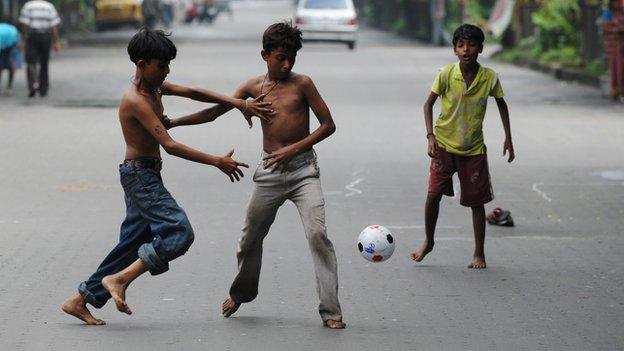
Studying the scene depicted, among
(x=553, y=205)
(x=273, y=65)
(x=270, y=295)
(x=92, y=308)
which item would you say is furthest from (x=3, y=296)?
(x=553, y=205)

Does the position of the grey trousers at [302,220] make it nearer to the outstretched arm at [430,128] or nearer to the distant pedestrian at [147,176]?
the distant pedestrian at [147,176]

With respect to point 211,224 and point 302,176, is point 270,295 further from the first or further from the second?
point 211,224

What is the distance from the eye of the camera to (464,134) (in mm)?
9492

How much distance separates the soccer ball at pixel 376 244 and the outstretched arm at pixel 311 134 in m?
0.85

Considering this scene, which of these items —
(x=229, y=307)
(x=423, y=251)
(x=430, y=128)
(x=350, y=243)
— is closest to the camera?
(x=229, y=307)

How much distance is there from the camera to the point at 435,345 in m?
7.23

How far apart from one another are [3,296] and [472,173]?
307 cm

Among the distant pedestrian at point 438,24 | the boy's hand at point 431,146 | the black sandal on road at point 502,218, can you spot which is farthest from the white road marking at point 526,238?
the distant pedestrian at point 438,24

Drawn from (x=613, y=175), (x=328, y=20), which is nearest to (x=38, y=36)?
(x=613, y=175)

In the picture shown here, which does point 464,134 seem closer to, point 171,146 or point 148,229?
point 148,229

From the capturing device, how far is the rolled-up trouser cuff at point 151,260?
7.41 meters

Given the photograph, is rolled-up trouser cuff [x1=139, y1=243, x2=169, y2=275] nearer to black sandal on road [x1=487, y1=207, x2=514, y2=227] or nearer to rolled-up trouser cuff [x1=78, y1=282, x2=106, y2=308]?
rolled-up trouser cuff [x1=78, y1=282, x2=106, y2=308]

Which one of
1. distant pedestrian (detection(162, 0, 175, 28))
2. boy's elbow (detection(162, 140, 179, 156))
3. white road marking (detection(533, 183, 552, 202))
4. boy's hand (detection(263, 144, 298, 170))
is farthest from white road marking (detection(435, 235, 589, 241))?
distant pedestrian (detection(162, 0, 175, 28))

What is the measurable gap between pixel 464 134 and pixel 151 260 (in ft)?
9.24
